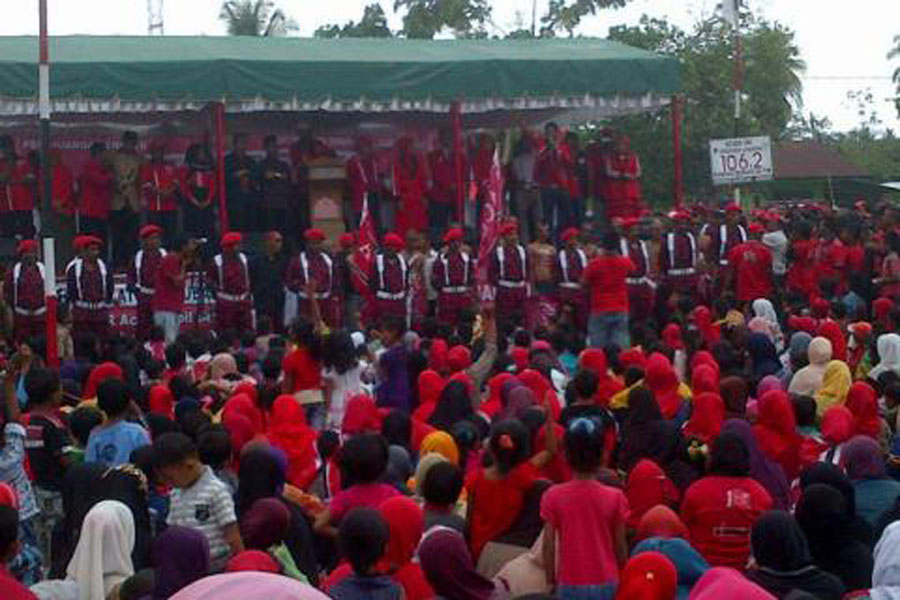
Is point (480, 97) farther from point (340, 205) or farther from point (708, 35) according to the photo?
point (708, 35)

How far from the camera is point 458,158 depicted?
21734 mm

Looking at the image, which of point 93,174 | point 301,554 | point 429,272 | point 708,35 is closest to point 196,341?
point 429,272

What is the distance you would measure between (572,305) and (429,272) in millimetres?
1616

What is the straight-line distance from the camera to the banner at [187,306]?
19.2 metres

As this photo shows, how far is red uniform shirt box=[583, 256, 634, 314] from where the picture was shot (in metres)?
18.0

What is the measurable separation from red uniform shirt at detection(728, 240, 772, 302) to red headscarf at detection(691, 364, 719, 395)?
7.88 meters

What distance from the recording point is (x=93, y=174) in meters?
21.0

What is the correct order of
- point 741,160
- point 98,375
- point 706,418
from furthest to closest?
point 741,160 → point 98,375 → point 706,418

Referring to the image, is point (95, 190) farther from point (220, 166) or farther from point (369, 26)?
point (369, 26)

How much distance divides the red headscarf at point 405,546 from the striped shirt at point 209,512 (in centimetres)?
97

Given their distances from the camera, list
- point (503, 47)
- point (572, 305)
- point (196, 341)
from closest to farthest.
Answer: point (196, 341), point (572, 305), point (503, 47)

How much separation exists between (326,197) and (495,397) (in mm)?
10487

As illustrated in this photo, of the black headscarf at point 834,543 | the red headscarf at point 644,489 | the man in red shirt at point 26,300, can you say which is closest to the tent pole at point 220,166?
the man in red shirt at point 26,300

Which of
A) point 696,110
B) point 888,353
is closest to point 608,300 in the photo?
point 888,353
